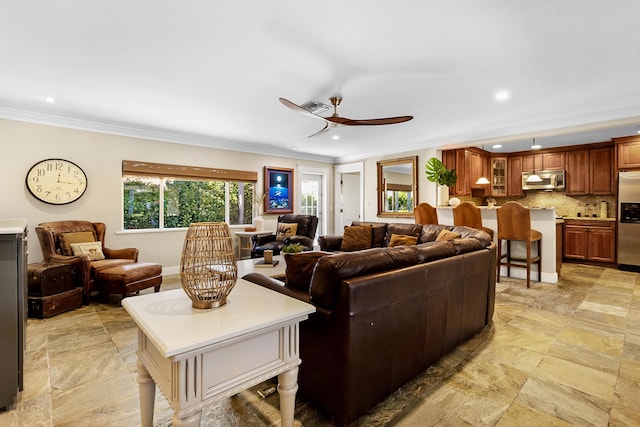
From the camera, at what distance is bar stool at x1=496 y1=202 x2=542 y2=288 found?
4.21 m

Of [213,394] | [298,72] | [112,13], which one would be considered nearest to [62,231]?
[112,13]

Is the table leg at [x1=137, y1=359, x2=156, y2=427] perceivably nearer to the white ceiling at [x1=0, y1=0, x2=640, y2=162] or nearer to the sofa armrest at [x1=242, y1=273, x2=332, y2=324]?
the sofa armrest at [x1=242, y1=273, x2=332, y2=324]

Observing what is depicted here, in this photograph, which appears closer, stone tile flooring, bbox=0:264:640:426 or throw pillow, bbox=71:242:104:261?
stone tile flooring, bbox=0:264:640:426

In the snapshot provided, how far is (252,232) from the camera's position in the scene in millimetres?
5621

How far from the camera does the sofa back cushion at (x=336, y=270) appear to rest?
4.97ft

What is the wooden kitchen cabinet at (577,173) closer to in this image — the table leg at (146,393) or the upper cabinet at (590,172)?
the upper cabinet at (590,172)

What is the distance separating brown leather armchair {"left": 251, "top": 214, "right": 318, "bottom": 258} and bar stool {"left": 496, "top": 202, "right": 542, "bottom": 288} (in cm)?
294

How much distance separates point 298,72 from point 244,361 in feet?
8.33

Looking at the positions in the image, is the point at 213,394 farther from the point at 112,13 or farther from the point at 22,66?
the point at 22,66

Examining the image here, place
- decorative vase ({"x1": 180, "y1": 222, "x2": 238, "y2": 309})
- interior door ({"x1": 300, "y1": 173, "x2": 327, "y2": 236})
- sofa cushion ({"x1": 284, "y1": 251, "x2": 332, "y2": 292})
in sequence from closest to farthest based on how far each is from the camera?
decorative vase ({"x1": 180, "y1": 222, "x2": 238, "y2": 309}) < sofa cushion ({"x1": 284, "y1": 251, "x2": 332, "y2": 292}) < interior door ({"x1": 300, "y1": 173, "x2": 327, "y2": 236})

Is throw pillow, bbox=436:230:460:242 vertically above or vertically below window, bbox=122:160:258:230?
below

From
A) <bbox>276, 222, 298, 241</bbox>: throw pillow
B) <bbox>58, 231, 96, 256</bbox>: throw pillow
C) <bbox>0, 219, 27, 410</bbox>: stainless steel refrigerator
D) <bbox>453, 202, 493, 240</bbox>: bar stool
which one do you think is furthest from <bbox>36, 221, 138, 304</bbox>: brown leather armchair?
<bbox>453, 202, 493, 240</bbox>: bar stool

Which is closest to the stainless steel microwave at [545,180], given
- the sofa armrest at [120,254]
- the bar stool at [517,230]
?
the bar stool at [517,230]

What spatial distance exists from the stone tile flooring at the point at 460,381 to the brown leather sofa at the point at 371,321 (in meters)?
0.18
